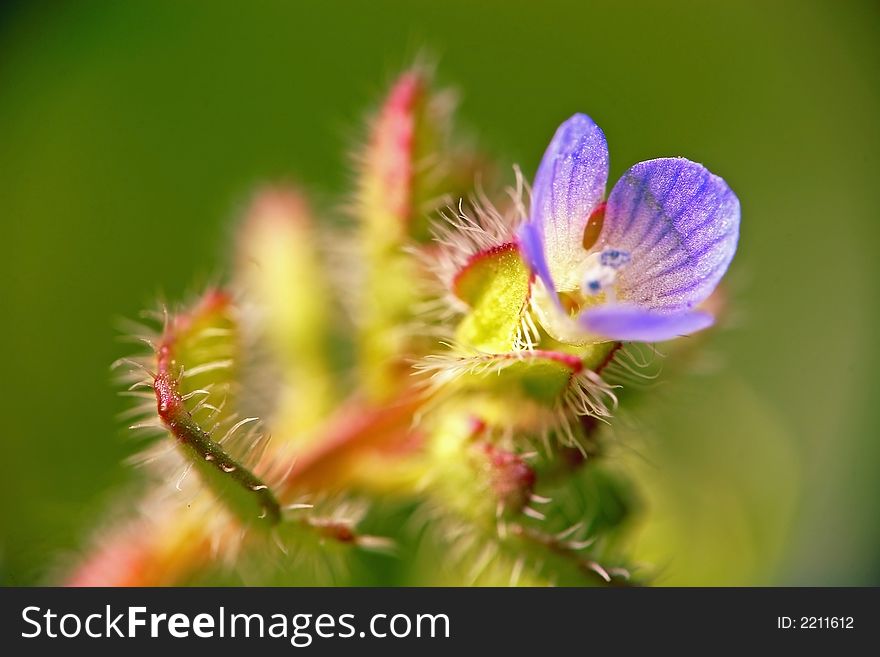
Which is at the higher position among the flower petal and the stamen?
the flower petal

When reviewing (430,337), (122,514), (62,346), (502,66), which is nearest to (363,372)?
(430,337)

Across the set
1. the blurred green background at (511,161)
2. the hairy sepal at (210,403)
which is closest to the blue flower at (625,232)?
the hairy sepal at (210,403)

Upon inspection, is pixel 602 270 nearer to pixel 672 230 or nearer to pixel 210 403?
pixel 672 230

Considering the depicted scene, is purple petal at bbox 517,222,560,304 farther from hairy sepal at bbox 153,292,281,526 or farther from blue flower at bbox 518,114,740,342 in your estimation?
hairy sepal at bbox 153,292,281,526

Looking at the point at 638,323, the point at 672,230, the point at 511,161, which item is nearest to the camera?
the point at 638,323

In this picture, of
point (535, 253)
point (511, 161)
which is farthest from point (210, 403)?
point (511, 161)

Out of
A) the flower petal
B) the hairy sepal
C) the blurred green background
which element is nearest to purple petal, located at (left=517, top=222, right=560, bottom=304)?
the flower petal
